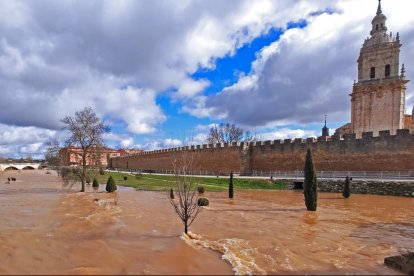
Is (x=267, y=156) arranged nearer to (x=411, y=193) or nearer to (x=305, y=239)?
(x=411, y=193)

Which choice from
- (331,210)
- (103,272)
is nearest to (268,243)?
(103,272)

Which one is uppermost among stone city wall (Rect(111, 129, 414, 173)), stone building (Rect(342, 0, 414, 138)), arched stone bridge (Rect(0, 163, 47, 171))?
stone building (Rect(342, 0, 414, 138))

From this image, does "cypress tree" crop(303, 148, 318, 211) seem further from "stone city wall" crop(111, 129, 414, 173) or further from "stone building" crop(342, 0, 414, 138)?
"stone building" crop(342, 0, 414, 138)

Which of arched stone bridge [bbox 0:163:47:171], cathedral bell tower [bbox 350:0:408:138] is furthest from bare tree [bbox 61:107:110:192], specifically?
arched stone bridge [bbox 0:163:47:171]

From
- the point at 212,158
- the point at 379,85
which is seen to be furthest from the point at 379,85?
the point at 212,158

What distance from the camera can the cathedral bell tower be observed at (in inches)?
1357

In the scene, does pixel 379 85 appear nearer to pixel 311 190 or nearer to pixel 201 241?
pixel 311 190

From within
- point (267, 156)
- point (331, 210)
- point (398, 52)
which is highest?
point (398, 52)

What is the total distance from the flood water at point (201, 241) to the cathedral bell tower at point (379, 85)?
80.7 feet

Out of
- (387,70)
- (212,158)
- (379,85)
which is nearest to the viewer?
(379,85)

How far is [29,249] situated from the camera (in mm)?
7488

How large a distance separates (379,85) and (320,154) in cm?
1394

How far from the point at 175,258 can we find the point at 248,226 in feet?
15.4

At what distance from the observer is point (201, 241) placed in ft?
27.8
